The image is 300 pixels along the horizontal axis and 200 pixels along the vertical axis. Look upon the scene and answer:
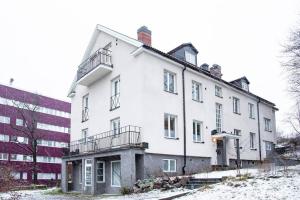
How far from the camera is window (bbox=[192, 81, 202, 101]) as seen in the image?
26.9 m

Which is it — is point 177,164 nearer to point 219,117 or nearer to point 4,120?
point 219,117

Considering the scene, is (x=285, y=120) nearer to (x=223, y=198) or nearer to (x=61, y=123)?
(x=223, y=198)

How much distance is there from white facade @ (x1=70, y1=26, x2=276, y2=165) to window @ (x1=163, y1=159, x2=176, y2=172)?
561mm

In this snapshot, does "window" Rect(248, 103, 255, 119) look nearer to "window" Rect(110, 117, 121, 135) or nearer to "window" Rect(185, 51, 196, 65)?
"window" Rect(185, 51, 196, 65)

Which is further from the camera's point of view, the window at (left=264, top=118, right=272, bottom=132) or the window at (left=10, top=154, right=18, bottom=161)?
the window at (left=10, top=154, right=18, bottom=161)

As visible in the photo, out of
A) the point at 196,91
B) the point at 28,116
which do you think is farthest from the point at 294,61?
the point at 28,116

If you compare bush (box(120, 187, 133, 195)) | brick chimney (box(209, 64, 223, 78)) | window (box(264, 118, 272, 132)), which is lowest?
bush (box(120, 187, 133, 195))

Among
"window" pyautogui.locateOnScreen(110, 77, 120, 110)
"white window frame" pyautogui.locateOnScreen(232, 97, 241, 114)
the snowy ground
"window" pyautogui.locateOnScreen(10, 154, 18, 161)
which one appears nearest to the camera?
the snowy ground

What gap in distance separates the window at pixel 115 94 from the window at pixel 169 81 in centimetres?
344

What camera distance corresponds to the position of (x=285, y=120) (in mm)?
33625

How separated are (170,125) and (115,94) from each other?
4.66 m

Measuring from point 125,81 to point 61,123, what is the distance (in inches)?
1556

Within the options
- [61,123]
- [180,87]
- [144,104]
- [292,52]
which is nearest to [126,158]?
[144,104]

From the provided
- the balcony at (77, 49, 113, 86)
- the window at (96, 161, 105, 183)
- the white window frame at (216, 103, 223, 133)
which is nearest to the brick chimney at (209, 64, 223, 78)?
the white window frame at (216, 103, 223, 133)
